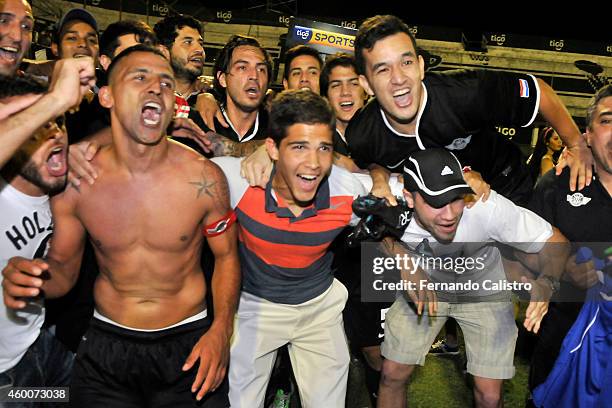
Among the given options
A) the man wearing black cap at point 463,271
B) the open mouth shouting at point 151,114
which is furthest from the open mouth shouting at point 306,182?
the open mouth shouting at point 151,114

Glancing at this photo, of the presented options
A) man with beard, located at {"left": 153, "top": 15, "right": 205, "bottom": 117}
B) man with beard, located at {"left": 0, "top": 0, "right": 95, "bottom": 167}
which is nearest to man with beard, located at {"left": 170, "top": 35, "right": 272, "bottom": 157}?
man with beard, located at {"left": 153, "top": 15, "right": 205, "bottom": 117}

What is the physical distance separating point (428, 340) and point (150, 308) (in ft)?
5.44

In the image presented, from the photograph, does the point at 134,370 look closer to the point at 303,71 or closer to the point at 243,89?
the point at 243,89

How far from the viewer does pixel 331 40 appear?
7398mm

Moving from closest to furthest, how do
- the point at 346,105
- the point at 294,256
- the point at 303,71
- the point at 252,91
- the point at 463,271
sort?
1. the point at 294,256
2. the point at 463,271
3. the point at 252,91
4. the point at 346,105
5. the point at 303,71

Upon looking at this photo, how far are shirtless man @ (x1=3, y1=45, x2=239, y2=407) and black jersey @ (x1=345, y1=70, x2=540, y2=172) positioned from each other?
1063mm

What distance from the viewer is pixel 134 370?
9.46 feet

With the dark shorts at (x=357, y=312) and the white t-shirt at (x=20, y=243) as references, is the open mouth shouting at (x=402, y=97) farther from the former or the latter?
the white t-shirt at (x=20, y=243)

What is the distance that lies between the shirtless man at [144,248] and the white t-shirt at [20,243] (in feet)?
0.27

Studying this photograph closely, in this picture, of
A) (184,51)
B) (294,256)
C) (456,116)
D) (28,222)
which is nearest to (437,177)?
(456,116)

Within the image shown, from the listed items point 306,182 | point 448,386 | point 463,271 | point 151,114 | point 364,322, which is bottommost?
point 448,386

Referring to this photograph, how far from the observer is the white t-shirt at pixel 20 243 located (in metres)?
2.62

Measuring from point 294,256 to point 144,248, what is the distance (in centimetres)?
82

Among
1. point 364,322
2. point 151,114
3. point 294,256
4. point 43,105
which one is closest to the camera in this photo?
point 43,105
